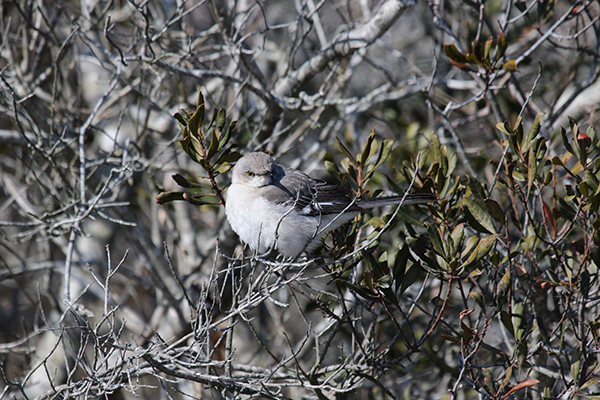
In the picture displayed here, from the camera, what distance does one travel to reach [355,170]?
10.7ft

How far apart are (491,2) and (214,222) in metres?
4.01

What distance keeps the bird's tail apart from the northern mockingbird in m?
0.18

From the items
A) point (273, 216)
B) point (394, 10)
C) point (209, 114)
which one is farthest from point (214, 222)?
point (394, 10)

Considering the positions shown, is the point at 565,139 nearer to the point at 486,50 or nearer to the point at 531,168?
the point at 531,168

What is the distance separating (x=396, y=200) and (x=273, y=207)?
2.77 feet

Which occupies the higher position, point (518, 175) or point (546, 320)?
point (518, 175)

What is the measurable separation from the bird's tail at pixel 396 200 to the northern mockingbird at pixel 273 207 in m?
0.18

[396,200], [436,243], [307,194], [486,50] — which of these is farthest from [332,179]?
[436,243]

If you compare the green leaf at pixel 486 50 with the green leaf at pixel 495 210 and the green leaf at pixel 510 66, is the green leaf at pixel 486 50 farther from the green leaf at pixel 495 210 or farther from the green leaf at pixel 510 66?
the green leaf at pixel 495 210

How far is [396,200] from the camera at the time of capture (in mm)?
3229

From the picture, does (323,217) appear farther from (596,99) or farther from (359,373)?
(596,99)

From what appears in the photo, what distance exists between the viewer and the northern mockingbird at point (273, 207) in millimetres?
3545

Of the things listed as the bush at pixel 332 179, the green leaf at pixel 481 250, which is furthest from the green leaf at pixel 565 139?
the green leaf at pixel 481 250

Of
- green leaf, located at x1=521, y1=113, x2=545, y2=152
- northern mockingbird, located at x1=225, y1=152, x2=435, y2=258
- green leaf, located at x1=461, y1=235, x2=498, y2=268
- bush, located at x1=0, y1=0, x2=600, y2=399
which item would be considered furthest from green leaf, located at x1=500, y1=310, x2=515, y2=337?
northern mockingbird, located at x1=225, y1=152, x2=435, y2=258
